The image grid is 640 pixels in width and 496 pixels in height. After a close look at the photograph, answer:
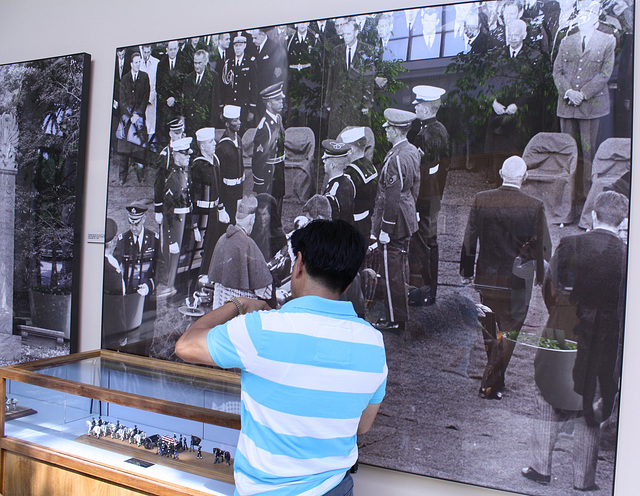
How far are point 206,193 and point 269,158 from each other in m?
0.44

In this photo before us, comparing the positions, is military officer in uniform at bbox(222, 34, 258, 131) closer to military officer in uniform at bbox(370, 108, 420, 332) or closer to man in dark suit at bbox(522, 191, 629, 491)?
military officer in uniform at bbox(370, 108, 420, 332)

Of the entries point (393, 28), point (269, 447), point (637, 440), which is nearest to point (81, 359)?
point (269, 447)

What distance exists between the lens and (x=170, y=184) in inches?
109

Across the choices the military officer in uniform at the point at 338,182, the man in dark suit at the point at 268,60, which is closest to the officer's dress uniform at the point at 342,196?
the military officer in uniform at the point at 338,182

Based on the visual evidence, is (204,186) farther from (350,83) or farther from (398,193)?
(398,193)

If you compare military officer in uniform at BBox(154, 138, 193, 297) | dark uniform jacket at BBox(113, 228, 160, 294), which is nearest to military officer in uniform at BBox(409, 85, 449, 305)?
military officer in uniform at BBox(154, 138, 193, 297)

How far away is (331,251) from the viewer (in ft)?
4.43

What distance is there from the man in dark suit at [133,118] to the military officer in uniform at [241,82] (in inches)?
22.0

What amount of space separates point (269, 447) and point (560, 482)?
1.42m

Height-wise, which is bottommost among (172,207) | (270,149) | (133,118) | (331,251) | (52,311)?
(52,311)

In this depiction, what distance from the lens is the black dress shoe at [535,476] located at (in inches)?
79.7

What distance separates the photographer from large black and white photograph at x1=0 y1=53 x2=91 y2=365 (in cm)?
305

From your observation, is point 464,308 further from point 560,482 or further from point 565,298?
point 560,482

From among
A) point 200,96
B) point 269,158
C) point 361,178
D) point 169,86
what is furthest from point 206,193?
point 361,178
